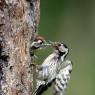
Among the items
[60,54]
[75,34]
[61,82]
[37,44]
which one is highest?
[37,44]

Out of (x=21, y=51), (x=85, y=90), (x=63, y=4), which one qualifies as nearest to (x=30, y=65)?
(x=21, y=51)

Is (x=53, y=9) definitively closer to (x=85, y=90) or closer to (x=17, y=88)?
(x=85, y=90)

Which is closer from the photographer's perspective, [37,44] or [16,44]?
[16,44]

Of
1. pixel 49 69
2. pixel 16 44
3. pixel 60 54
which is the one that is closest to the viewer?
pixel 16 44

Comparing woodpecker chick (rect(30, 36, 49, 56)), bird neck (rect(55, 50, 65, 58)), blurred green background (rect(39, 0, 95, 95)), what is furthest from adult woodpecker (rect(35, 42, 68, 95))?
blurred green background (rect(39, 0, 95, 95))

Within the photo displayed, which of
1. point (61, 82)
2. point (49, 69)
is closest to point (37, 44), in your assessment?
point (49, 69)

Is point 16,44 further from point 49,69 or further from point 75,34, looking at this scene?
point 75,34

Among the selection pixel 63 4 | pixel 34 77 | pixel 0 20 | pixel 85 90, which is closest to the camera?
pixel 0 20
